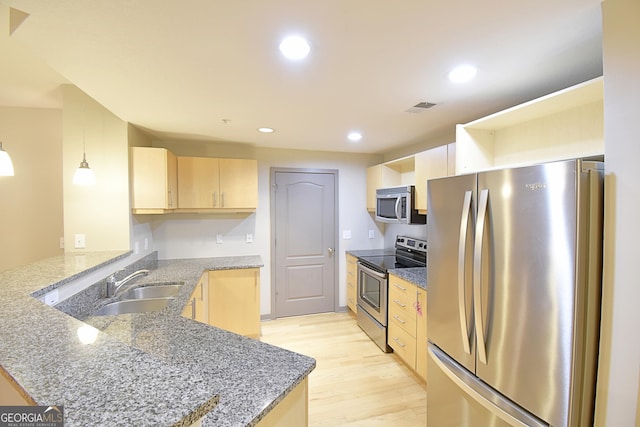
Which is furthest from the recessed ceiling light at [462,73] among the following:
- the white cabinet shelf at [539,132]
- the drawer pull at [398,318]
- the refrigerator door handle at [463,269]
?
the drawer pull at [398,318]

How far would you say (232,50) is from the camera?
4.46 feet

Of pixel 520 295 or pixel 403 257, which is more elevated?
pixel 520 295

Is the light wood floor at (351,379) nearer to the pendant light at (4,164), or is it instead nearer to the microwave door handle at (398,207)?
the microwave door handle at (398,207)

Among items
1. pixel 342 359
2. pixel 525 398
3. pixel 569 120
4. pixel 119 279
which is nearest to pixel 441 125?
pixel 569 120

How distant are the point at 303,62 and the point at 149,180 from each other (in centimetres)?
207

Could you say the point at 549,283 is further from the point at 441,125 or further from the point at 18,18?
the point at 18,18

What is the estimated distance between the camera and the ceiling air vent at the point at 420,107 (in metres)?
2.08

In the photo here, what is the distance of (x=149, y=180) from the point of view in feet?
9.00

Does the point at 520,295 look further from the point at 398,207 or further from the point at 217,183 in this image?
the point at 217,183

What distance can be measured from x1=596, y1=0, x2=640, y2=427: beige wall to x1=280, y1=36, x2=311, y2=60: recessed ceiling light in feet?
3.78

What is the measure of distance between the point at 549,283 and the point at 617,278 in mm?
197

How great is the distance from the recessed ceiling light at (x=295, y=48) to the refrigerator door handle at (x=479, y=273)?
112 cm

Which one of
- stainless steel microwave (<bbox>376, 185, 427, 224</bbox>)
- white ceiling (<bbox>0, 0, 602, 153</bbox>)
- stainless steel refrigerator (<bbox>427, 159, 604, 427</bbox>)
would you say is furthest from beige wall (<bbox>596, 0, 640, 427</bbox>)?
stainless steel microwave (<bbox>376, 185, 427, 224</bbox>)

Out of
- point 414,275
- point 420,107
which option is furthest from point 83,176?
point 414,275
